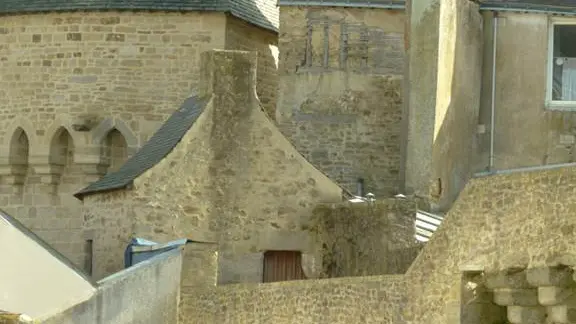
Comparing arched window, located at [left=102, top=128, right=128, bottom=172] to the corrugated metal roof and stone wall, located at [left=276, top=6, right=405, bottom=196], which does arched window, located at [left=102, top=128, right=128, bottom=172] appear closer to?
stone wall, located at [left=276, top=6, right=405, bottom=196]

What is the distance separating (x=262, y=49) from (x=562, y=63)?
4.96m

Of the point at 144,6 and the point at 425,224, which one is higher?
the point at 144,6

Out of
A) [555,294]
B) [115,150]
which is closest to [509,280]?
[555,294]

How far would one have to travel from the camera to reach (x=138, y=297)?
27.1m

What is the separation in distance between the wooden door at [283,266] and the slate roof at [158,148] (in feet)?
6.26

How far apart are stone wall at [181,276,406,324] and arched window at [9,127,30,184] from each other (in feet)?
31.7

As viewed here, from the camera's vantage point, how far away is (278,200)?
30609 millimetres

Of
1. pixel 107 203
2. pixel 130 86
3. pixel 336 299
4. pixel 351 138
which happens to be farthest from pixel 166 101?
pixel 336 299

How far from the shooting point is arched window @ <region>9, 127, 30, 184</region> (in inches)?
1453

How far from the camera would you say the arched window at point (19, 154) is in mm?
36906

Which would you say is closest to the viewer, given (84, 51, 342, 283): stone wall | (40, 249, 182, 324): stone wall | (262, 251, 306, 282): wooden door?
(40, 249, 182, 324): stone wall

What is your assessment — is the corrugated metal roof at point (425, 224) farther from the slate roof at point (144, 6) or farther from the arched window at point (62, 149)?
the arched window at point (62, 149)

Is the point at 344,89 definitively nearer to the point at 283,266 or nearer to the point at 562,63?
the point at 562,63

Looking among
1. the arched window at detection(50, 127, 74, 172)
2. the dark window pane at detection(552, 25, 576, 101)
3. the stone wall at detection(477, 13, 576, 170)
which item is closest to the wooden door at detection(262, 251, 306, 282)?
the stone wall at detection(477, 13, 576, 170)
